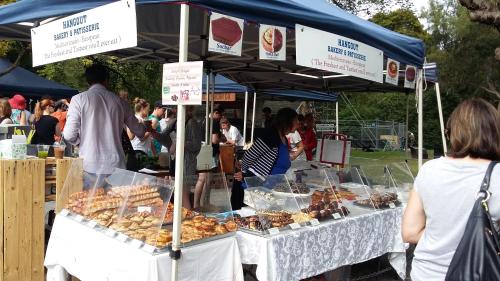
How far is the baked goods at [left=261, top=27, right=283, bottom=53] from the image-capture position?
3133 millimetres

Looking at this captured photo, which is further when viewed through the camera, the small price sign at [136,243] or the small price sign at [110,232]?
the small price sign at [110,232]

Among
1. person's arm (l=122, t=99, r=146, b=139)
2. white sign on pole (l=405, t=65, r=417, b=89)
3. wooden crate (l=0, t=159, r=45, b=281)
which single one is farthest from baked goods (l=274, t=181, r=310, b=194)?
wooden crate (l=0, t=159, r=45, b=281)

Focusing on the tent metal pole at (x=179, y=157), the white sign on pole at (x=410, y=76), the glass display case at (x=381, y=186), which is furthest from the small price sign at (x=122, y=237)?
the white sign on pole at (x=410, y=76)

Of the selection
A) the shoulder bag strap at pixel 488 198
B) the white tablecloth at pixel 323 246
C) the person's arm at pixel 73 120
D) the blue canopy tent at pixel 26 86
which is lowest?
the white tablecloth at pixel 323 246

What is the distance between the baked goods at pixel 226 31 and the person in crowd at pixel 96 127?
1.42 metres

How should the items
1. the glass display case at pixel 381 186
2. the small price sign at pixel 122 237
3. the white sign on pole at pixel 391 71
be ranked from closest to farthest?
the small price sign at pixel 122 237, the glass display case at pixel 381 186, the white sign on pole at pixel 391 71

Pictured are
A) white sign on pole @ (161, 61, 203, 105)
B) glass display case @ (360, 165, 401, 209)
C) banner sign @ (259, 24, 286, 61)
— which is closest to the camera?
white sign on pole @ (161, 61, 203, 105)

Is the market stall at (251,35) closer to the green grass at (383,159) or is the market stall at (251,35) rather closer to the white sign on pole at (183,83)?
the white sign on pole at (183,83)

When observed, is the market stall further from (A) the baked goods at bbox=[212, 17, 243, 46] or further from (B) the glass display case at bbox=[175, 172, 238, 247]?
(B) the glass display case at bbox=[175, 172, 238, 247]

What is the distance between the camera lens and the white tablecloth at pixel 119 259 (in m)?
2.54

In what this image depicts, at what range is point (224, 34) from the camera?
285 centimetres

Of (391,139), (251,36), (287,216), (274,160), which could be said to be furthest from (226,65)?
(391,139)

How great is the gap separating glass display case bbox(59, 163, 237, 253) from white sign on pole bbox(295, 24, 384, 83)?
1.11 m

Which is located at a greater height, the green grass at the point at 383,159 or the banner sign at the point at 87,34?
the banner sign at the point at 87,34
